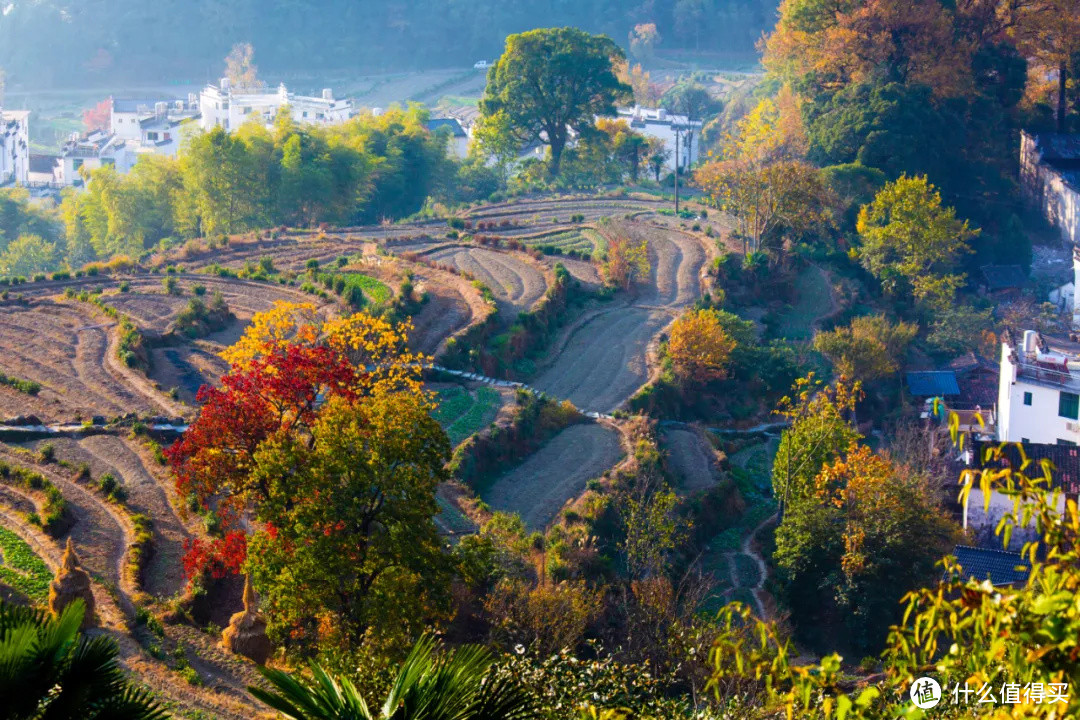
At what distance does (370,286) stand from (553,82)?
88.0ft

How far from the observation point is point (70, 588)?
1814 cm

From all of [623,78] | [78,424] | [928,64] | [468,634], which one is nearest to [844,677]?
[468,634]

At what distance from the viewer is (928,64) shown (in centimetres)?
5822

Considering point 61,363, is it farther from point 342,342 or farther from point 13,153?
point 13,153

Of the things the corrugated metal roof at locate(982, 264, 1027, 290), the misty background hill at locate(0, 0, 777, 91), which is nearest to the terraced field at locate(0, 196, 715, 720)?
the corrugated metal roof at locate(982, 264, 1027, 290)

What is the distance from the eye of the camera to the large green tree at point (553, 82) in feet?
201

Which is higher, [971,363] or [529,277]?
[529,277]

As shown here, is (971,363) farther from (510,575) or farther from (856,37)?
(510,575)

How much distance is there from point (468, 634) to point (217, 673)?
4798 mm

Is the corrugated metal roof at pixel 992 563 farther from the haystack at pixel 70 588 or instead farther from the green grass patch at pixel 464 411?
the haystack at pixel 70 588

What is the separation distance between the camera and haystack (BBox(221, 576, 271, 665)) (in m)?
19.0

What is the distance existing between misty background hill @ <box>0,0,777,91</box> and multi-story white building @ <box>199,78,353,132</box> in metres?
35.0

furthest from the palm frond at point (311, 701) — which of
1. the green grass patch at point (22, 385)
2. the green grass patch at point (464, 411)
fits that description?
the green grass patch at point (22, 385)

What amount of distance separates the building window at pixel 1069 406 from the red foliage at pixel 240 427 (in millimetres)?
23939
